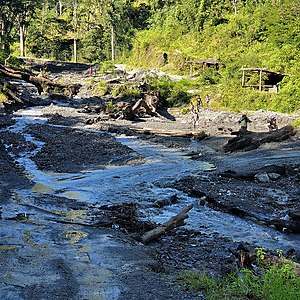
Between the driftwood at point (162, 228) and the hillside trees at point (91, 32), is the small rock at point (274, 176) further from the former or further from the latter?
the hillside trees at point (91, 32)

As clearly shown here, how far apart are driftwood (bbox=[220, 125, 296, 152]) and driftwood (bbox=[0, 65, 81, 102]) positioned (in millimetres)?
12415

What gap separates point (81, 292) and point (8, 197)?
7.63 meters

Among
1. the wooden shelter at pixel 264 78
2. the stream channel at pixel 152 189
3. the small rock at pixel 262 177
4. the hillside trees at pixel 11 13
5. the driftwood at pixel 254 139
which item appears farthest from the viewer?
the hillside trees at pixel 11 13

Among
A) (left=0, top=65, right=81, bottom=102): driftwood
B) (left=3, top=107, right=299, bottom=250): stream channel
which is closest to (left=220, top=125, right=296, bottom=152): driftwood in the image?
(left=3, top=107, right=299, bottom=250): stream channel

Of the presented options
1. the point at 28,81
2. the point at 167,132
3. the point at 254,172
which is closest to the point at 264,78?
the point at 167,132

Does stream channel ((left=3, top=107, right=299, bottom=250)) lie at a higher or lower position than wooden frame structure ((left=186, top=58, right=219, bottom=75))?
lower

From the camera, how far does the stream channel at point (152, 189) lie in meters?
10.6

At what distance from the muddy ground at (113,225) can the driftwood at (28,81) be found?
3.61 metres

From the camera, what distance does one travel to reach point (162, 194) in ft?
46.3

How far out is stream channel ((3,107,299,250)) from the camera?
10609mm

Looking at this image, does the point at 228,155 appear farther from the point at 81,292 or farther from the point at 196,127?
the point at 81,292

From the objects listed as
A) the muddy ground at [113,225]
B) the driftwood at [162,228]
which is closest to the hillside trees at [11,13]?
the muddy ground at [113,225]

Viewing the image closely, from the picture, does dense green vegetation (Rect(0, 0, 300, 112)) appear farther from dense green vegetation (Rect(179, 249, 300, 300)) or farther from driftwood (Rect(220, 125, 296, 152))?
dense green vegetation (Rect(179, 249, 300, 300))

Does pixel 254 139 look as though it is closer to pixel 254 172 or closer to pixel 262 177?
pixel 254 172
